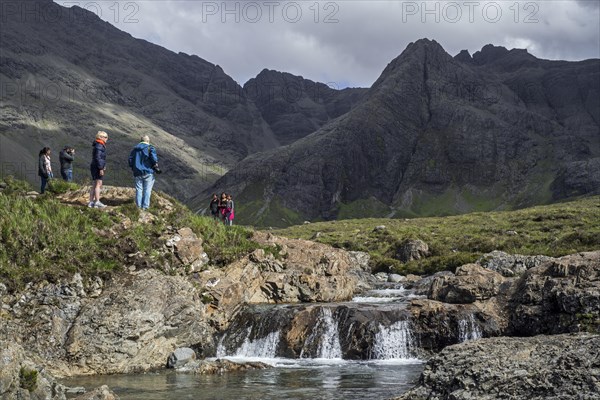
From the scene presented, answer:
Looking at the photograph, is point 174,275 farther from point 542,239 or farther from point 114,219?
point 542,239

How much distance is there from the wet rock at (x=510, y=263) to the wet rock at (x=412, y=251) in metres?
16.8

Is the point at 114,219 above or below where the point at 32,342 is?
above

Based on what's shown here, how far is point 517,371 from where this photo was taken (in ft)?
33.5

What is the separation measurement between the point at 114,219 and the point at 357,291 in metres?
22.2

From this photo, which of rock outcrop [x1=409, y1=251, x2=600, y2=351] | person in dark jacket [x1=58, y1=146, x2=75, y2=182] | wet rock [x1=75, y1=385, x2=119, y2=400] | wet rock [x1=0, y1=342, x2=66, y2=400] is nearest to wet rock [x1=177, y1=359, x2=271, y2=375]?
wet rock [x1=0, y1=342, x2=66, y2=400]

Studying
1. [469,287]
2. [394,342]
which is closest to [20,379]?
[394,342]

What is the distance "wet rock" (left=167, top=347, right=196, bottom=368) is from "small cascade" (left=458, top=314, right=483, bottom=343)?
13857 mm

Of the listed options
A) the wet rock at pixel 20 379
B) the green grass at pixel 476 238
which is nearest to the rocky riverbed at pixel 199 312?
the wet rock at pixel 20 379

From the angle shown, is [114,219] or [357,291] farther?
[357,291]

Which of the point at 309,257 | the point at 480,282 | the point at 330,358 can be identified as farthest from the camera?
the point at 309,257

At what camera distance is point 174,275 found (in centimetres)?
2908

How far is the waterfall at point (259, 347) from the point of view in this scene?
95.7 ft

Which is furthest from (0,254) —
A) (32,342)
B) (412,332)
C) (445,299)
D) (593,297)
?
(593,297)

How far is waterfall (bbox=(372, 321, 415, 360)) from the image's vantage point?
2902cm
